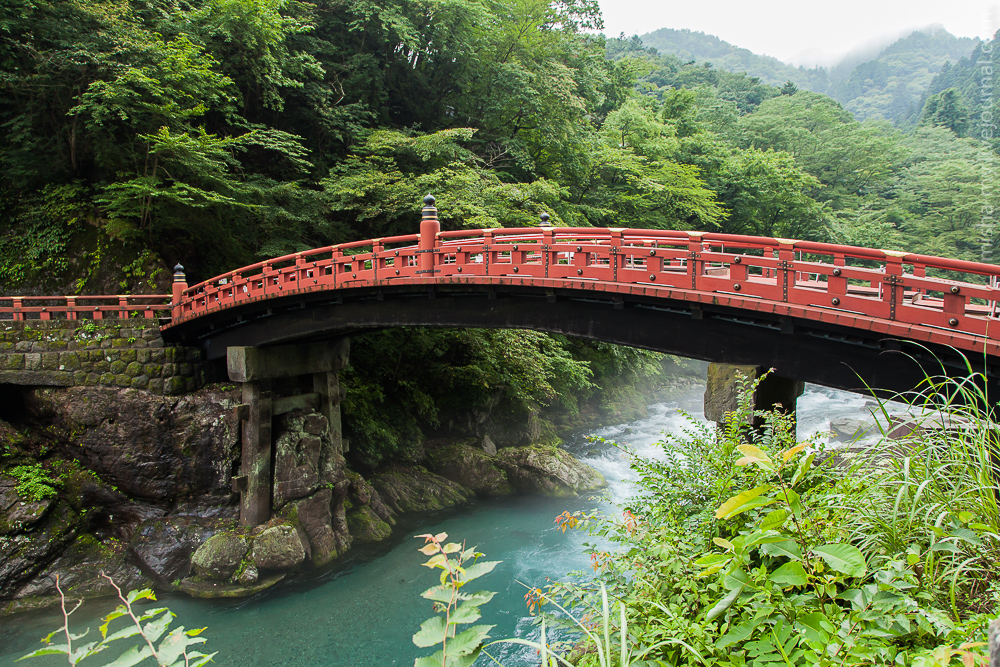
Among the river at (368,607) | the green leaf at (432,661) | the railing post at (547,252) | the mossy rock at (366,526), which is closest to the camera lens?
the green leaf at (432,661)

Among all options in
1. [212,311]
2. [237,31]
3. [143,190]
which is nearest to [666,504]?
[212,311]

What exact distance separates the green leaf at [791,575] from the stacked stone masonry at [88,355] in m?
13.1

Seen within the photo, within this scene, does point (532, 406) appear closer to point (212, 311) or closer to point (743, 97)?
point (212, 311)

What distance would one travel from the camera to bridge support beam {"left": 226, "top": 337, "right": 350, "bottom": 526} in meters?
11.9

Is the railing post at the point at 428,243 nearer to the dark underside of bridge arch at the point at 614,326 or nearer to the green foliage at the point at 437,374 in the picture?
the dark underside of bridge arch at the point at 614,326

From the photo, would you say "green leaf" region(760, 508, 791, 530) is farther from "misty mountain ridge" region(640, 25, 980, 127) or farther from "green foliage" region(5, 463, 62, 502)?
"misty mountain ridge" region(640, 25, 980, 127)

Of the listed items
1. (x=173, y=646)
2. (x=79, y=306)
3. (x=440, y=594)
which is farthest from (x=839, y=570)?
(x=79, y=306)

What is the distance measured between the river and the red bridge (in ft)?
8.38

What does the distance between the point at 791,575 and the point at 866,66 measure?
126435 millimetres

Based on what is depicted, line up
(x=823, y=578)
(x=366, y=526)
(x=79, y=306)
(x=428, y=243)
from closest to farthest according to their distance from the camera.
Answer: (x=823, y=578), (x=428, y=243), (x=79, y=306), (x=366, y=526)

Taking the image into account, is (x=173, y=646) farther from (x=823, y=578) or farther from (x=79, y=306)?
(x=79, y=306)

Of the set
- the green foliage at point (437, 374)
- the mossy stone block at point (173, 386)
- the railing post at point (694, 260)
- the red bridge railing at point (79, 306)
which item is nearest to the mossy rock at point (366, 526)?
the green foliage at point (437, 374)

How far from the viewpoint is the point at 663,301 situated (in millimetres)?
7434

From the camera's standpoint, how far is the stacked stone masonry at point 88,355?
1178 cm
